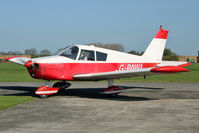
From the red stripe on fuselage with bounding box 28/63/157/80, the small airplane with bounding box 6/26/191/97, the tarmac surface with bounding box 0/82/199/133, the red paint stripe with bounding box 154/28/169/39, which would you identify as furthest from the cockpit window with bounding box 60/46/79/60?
the red paint stripe with bounding box 154/28/169/39

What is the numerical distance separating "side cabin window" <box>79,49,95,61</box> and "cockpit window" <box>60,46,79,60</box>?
0.27 metres

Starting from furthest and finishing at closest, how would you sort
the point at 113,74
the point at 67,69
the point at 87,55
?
the point at 87,55
the point at 67,69
the point at 113,74

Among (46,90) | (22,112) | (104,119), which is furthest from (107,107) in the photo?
(46,90)

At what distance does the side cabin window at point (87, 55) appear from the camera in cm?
1261

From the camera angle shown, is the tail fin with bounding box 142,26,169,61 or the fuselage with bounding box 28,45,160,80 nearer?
the fuselage with bounding box 28,45,160,80

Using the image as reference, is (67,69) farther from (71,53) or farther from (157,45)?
(157,45)

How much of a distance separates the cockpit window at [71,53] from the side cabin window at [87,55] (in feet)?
0.87

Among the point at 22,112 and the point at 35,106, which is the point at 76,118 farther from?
the point at 35,106

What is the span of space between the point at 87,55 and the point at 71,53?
0.75 metres

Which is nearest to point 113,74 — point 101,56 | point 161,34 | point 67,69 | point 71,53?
point 101,56

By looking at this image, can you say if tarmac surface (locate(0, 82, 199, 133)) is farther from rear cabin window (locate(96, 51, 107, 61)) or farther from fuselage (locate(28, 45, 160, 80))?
rear cabin window (locate(96, 51, 107, 61))

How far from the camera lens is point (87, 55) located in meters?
12.7

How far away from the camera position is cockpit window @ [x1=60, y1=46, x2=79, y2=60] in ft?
40.8

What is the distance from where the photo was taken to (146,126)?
22.1 ft
